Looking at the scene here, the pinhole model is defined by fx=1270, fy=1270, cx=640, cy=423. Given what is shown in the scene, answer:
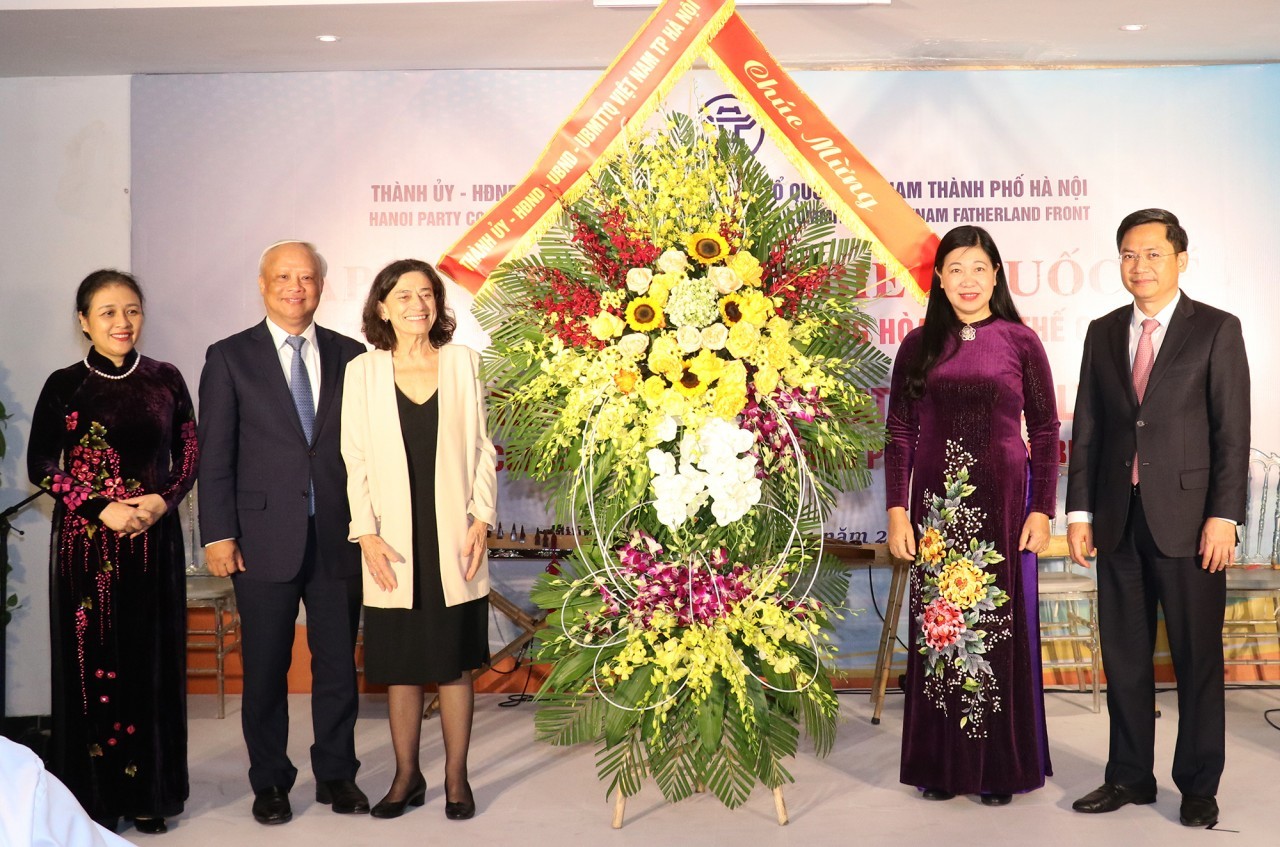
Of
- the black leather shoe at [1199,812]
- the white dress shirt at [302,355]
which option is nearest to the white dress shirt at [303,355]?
the white dress shirt at [302,355]

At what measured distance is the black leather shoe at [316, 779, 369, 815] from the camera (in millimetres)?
3818

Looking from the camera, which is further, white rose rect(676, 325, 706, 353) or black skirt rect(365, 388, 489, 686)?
black skirt rect(365, 388, 489, 686)

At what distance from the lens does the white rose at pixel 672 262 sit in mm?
3385

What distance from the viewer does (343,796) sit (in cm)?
384

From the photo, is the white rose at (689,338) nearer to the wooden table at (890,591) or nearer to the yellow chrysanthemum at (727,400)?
the yellow chrysanthemum at (727,400)

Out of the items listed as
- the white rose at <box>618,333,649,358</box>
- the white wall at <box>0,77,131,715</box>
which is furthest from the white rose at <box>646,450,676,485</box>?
the white wall at <box>0,77,131,715</box>

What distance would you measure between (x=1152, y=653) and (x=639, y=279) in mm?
1903

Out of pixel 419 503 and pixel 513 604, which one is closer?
pixel 419 503

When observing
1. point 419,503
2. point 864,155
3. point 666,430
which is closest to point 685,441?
point 666,430

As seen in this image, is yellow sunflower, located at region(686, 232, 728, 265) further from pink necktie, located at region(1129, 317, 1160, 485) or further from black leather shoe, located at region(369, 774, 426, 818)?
black leather shoe, located at region(369, 774, 426, 818)

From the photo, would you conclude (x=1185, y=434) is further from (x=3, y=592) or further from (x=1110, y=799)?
(x=3, y=592)

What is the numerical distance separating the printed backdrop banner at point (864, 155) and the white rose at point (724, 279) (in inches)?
91.2

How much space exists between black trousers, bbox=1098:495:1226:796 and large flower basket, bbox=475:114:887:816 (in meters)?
0.84

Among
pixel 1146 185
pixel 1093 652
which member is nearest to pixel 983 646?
pixel 1093 652
